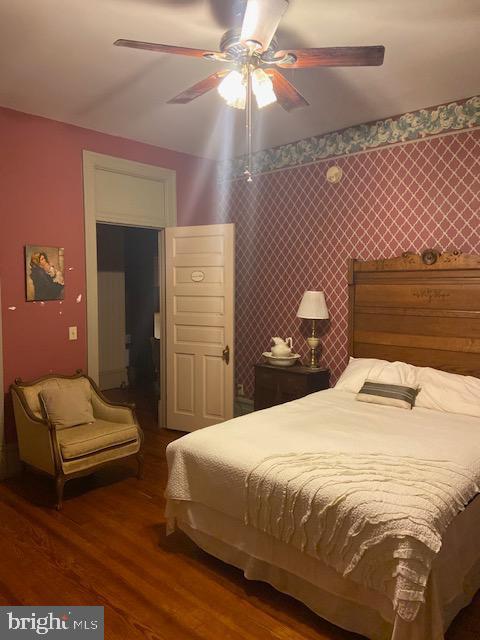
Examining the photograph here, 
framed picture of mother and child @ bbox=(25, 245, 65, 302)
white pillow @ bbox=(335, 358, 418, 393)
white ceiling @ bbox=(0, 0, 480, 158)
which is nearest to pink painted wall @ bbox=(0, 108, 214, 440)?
framed picture of mother and child @ bbox=(25, 245, 65, 302)

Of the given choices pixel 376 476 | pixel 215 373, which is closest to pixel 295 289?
pixel 215 373

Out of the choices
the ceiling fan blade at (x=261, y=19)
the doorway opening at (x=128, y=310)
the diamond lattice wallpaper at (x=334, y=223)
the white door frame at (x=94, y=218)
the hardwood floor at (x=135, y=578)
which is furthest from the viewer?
the doorway opening at (x=128, y=310)

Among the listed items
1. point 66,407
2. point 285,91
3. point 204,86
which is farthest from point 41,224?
point 285,91

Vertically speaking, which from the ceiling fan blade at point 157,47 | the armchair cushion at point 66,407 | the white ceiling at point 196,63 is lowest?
the armchair cushion at point 66,407

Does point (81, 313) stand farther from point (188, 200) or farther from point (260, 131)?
point (260, 131)

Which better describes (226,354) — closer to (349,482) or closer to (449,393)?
(449,393)

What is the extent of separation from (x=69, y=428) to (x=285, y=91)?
9.08ft

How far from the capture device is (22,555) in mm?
2643

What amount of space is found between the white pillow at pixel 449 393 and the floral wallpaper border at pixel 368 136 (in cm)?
187

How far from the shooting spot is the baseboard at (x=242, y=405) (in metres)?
5.08

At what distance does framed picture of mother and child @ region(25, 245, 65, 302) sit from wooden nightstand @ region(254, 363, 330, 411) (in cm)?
192

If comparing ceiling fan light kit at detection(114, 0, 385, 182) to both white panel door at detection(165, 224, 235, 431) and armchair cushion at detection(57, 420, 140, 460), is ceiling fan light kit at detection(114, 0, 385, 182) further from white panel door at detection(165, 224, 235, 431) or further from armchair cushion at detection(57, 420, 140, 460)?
armchair cushion at detection(57, 420, 140, 460)

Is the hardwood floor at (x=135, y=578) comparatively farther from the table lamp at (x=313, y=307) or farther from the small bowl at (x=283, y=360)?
the table lamp at (x=313, y=307)

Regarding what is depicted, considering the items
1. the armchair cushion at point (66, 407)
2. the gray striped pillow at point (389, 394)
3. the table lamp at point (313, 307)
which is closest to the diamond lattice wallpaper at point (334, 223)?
the table lamp at point (313, 307)
